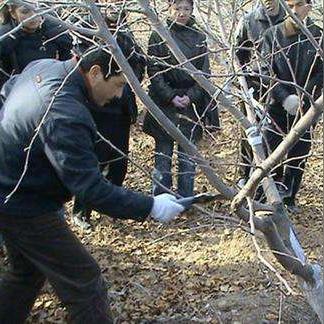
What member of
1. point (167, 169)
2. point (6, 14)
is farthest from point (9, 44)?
point (167, 169)

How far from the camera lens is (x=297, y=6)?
4.46 meters

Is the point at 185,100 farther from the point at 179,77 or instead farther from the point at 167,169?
the point at 167,169

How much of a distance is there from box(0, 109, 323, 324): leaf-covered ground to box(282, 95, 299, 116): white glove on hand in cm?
38

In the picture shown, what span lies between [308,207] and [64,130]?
3.45 m

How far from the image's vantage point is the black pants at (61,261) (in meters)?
3.33

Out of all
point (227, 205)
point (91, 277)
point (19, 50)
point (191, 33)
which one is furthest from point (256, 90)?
point (91, 277)

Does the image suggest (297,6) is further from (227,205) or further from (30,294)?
(30,294)

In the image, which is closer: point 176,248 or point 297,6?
point 297,6

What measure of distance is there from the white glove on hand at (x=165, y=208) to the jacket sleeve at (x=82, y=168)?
0.20 ft

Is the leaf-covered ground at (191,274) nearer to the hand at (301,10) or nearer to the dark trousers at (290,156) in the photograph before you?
the dark trousers at (290,156)

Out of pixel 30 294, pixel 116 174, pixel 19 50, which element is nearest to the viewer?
pixel 30 294

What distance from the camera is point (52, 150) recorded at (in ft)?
9.89

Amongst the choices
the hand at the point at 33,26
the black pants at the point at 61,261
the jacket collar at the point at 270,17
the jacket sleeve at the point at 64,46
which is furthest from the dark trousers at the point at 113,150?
the black pants at the point at 61,261

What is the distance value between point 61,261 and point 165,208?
23.5 inches
